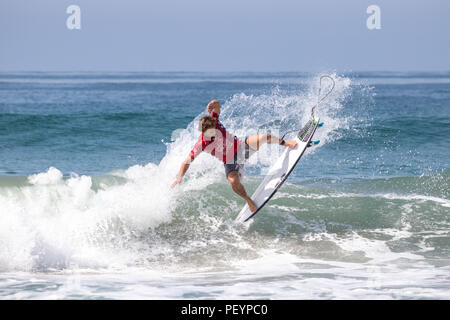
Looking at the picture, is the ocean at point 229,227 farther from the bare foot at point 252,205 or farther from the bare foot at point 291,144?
the bare foot at point 291,144

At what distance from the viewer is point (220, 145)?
305 inches

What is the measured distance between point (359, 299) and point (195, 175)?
220 inches

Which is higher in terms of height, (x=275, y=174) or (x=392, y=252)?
(x=275, y=174)

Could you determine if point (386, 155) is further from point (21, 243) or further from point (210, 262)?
point (21, 243)

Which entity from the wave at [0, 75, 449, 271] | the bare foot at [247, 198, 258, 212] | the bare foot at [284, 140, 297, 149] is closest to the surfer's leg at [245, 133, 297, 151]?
the bare foot at [284, 140, 297, 149]

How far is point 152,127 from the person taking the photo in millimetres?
22609

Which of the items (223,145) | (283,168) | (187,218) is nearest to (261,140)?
(223,145)

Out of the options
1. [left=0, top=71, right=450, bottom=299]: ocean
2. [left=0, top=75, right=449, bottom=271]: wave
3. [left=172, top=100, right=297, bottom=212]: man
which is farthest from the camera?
[left=0, top=75, right=449, bottom=271]: wave

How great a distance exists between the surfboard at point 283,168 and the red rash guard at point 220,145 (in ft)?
3.04

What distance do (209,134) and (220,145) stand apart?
0.85 ft

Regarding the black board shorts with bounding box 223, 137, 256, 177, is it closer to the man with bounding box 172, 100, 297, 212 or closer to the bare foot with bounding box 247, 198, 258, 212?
the man with bounding box 172, 100, 297, 212

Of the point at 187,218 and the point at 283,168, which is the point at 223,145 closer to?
the point at 283,168

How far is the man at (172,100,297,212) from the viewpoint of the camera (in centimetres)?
753
